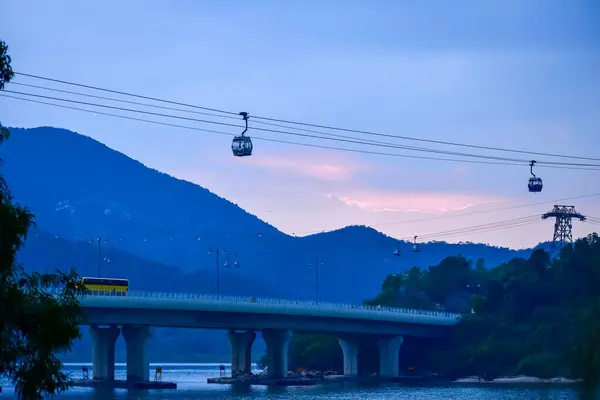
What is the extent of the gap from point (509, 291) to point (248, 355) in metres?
37.5

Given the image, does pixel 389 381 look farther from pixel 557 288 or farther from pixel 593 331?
pixel 593 331

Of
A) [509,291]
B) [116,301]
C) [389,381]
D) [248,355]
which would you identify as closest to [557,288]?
[509,291]

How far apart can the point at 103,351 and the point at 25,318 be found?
119 meters

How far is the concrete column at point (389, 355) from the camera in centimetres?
15900

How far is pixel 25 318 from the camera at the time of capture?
91.6ft

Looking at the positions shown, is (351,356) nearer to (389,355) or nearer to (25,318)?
(389,355)

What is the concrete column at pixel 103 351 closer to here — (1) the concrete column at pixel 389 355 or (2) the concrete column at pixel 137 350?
(2) the concrete column at pixel 137 350

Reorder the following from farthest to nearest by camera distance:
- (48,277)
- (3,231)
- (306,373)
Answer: (306,373) → (48,277) → (3,231)

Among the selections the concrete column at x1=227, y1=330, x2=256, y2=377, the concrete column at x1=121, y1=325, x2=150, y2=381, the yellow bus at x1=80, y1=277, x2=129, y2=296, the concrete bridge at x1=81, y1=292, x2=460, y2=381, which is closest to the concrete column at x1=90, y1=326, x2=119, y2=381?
the concrete bridge at x1=81, y1=292, x2=460, y2=381

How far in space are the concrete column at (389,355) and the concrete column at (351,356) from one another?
17.9 feet

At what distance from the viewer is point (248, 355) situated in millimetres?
161250

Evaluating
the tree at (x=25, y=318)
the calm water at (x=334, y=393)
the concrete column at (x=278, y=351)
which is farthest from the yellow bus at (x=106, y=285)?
the tree at (x=25, y=318)

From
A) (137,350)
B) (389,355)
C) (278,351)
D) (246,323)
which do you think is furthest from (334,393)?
(389,355)

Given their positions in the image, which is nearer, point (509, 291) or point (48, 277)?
point (48, 277)
